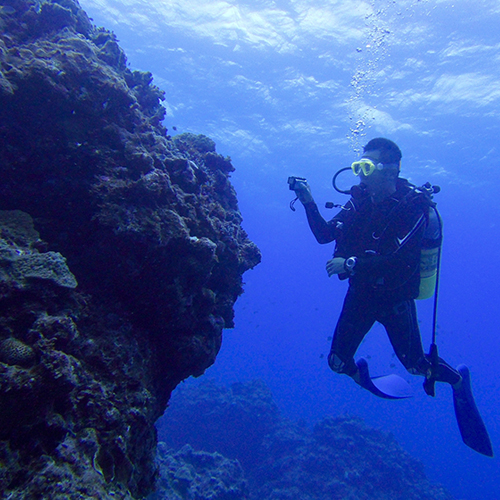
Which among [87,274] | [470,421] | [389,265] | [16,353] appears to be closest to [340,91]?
[389,265]

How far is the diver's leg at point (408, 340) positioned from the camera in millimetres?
5184

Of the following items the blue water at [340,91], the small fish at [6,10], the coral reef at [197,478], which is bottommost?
the coral reef at [197,478]

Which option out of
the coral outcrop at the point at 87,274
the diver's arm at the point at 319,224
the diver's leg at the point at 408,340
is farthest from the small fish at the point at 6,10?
the diver's leg at the point at 408,340

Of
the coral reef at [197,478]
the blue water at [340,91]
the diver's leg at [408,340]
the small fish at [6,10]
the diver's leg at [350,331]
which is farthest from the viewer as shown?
the blue water at [340,91]

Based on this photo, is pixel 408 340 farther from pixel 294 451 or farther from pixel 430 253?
pixel 294 451

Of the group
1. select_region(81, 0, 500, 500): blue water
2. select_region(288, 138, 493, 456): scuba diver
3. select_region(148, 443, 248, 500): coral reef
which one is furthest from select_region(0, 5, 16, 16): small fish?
select_region(81, 0, 500, 500): blue water

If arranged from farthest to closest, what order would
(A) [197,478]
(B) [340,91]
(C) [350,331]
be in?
(B) [340,91], (A) [197,478], (C) [350,331]

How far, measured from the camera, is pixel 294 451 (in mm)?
18531

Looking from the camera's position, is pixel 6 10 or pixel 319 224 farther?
pixel 319 224

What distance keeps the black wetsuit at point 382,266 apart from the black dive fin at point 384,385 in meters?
0.22

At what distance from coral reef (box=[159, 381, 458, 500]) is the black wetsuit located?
13938mm

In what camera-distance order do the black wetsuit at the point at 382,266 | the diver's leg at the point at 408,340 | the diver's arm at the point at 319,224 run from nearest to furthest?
the black wetsuit at the point at 382,266 → the diver's leg at the point at 408,340 → the diver's arm at the point at 319,224

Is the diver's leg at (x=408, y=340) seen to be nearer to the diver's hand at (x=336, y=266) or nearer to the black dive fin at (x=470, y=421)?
the black dive fin at (x=470, y=421)

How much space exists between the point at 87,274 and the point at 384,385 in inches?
224
